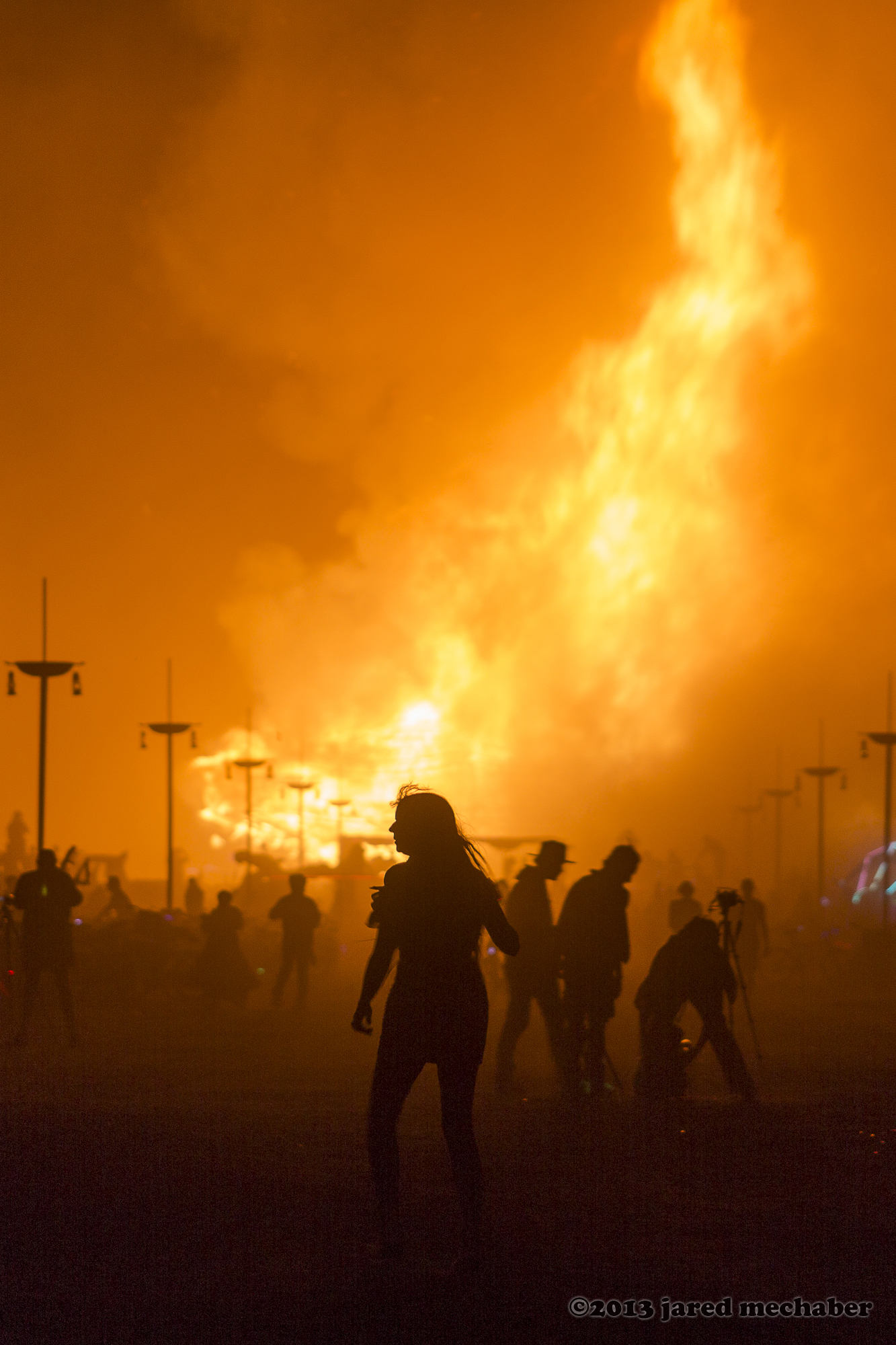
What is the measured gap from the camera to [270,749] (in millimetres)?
66375

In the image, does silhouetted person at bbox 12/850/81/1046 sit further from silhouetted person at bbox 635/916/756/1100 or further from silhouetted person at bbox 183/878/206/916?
silhouetted person at bbox 183/878/206/916

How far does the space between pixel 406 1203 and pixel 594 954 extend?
3.68 m

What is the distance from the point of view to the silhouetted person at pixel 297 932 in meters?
16.4

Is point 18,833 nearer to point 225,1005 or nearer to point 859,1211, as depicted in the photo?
point 225,1005

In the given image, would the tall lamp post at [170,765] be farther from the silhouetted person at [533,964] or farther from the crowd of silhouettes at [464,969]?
the silhouetted person at [533,964]

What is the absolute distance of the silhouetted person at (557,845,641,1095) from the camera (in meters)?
9.86

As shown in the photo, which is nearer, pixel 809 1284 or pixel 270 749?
pixel 809 1284

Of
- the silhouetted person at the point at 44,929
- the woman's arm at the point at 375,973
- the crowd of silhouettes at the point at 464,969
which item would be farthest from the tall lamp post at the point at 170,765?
the woman's arm at the point at 375,973

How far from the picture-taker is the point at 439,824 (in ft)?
18.9

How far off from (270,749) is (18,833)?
38.3 feet

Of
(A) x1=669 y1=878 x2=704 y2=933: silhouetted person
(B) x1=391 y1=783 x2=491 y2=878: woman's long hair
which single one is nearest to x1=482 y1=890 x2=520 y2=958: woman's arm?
(B) x1=391 y1=783 x2=491 y2=878: woman's long hair

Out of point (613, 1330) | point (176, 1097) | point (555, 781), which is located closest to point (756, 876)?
point (555, 781)

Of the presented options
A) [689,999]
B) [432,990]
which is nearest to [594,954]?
[689,999]

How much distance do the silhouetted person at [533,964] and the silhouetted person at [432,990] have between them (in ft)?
14.9
